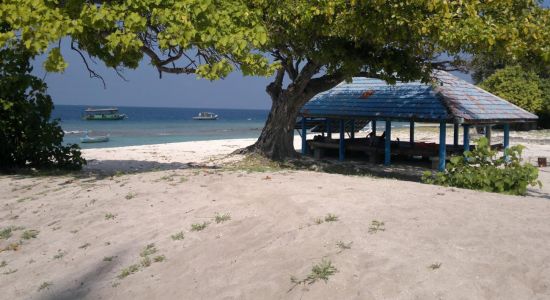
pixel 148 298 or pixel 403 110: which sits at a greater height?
pixel 403 110

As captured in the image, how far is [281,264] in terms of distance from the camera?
5.21 meters

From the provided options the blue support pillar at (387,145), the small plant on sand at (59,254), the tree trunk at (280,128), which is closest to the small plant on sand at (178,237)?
the small plant on sand at (59,254)

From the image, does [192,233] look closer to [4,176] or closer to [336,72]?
[4,176]

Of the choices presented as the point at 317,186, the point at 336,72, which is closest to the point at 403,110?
the point at 336,72

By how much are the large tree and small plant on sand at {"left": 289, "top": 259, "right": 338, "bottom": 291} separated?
534 cm

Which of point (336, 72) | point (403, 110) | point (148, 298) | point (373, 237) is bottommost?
point (148, 298)

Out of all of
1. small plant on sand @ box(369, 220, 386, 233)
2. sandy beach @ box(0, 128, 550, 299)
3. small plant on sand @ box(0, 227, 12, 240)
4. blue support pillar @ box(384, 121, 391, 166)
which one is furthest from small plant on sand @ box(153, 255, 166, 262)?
blue support pillar @ box(384, 121, 391, 166)

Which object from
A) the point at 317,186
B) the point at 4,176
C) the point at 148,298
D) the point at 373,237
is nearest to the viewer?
the point at 148,298

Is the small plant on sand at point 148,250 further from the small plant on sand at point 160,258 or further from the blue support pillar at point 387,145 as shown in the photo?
the blue support pillar at point 387,145

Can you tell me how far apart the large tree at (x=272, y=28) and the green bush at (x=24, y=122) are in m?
1.56

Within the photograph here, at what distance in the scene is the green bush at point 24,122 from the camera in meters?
12.8

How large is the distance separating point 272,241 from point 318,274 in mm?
1160

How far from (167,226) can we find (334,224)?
2266 mm

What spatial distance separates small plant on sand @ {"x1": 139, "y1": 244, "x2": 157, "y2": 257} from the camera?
622 cm
